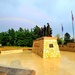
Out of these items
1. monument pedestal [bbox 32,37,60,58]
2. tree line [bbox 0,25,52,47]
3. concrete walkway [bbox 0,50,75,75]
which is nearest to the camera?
concrete walkway [bbox 0,50,75,75]

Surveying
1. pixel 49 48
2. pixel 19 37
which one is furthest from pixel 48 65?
pixel 19 37

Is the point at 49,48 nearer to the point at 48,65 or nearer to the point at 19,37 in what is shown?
the point at 48,65

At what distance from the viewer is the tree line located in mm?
41750

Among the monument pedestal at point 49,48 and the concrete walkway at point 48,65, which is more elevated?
the monument pedestal at point 49,48

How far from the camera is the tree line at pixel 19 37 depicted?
41.8 metres

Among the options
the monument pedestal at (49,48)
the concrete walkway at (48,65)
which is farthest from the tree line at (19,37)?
the concrete walkway at (48,65)

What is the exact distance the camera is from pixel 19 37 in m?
42.7

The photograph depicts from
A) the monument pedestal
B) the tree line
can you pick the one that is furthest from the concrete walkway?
the tree line

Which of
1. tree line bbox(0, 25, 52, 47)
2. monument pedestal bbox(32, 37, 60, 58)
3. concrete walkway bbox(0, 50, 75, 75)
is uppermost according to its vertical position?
tree line bbox(0, 25, 52, 47)

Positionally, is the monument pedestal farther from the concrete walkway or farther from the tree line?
the tree line

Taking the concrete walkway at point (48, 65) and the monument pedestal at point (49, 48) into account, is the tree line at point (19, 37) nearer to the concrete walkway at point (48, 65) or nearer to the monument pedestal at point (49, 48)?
the monument pedestal at point (49, 48)

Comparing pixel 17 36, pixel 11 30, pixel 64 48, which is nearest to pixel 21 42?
pixel 17 36

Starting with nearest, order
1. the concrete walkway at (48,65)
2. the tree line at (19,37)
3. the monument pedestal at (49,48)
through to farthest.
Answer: the concrete walkway at (48,65) → the monument pedestal at (49,48) → the tree line at (19,37)

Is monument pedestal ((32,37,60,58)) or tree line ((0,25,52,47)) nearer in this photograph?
monument pedestal ((32,37,60,58))
